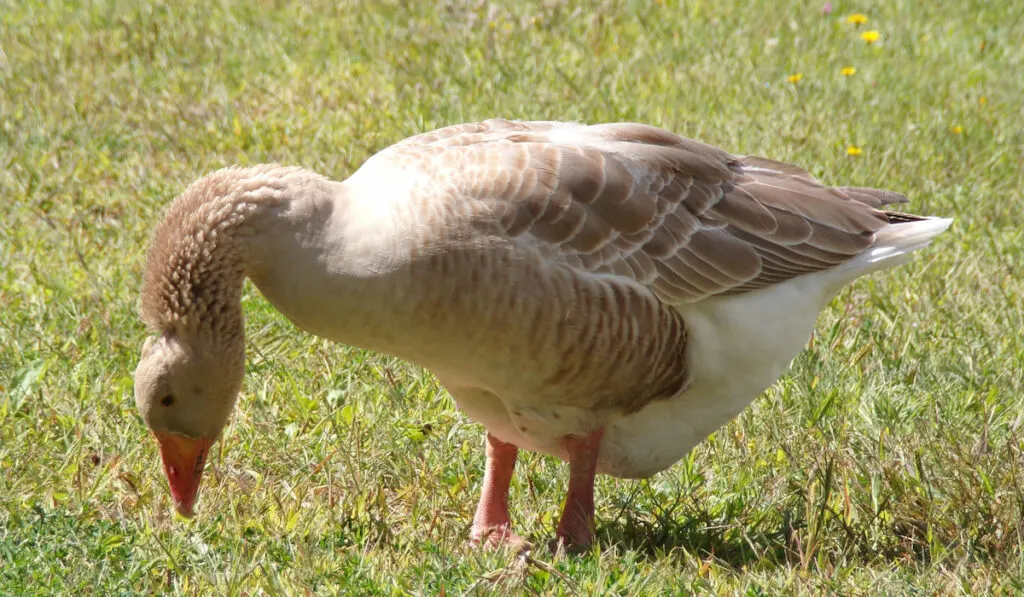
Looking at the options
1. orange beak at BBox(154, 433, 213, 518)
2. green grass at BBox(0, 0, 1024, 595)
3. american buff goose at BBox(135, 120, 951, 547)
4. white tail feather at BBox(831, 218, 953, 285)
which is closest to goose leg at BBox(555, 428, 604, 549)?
american buff goose at BBox(135, 120, 951, 547)

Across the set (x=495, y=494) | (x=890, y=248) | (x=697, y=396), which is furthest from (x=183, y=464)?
(x=890, y=248)

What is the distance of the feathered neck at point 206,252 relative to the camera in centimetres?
368

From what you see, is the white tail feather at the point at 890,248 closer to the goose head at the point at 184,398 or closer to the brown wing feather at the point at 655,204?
the brown wing feather at the point at 655,204

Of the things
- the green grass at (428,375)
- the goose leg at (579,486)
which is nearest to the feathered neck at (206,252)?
the green grass at (428,375)

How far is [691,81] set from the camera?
27.3ft

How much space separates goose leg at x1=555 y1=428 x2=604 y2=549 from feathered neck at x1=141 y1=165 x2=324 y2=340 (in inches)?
49.1

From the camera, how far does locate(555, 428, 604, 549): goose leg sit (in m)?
4.21

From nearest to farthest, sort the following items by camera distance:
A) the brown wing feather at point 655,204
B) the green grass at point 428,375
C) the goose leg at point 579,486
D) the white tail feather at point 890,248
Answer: the brown wing feather at point 655,204 → the green grass at point 428,375 → the goose leg at point 579,486 → the white tail feather at point 890,248

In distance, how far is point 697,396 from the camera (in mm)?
4281

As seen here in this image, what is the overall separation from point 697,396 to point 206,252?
1709 mm

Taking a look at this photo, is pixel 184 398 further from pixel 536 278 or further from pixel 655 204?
pixel 655 204

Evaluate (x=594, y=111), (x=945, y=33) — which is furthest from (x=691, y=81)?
(x=945, y=33)

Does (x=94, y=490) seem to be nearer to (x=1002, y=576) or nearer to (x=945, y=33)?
(x=1002, y=576)

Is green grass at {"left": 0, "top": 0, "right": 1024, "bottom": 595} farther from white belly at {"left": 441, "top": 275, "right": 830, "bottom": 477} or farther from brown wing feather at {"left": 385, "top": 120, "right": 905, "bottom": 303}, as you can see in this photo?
brown wing feather at {"left": 385, "top": 120, "right": 905, "bottom": 303}
